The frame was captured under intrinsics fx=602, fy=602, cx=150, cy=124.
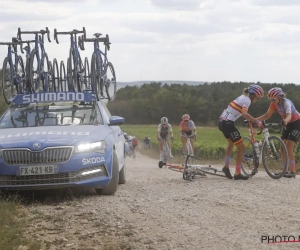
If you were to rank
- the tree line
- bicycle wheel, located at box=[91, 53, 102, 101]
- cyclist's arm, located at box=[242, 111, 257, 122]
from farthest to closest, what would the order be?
the tree line → bicycle wheel, located at box=[91, 53, 102, 101] → cyclist's arm, located at box=[242, 111, 257, 122]

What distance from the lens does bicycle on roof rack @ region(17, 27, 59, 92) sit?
552 inches

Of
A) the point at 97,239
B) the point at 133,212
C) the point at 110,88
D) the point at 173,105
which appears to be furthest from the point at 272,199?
the point at 173,105

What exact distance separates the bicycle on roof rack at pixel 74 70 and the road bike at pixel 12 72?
1028mm

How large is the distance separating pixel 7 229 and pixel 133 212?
169 cm

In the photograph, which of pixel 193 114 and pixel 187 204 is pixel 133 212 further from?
pixel 193 114

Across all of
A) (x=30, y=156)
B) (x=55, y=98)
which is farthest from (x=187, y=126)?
(x=30, y=156)

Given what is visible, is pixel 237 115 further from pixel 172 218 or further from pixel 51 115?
pixel 172 218

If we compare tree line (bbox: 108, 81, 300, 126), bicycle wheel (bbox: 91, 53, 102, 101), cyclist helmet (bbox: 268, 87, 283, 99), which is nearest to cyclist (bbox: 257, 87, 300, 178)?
cyclist helmet (bbox: 268, 87, 283, 99)

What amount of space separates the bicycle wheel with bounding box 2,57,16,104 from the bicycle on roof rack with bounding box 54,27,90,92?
1.21 meters

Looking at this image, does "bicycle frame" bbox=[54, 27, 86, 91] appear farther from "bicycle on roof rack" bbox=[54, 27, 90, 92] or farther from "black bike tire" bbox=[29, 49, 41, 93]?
"black bike tire" bbox=[29, 49, 41, 93]

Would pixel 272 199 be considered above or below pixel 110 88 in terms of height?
below

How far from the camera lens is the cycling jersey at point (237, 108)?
438 inches

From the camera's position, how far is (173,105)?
110750mm

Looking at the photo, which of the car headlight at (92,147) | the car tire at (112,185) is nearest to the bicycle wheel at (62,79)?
the car tire at (112,185)
